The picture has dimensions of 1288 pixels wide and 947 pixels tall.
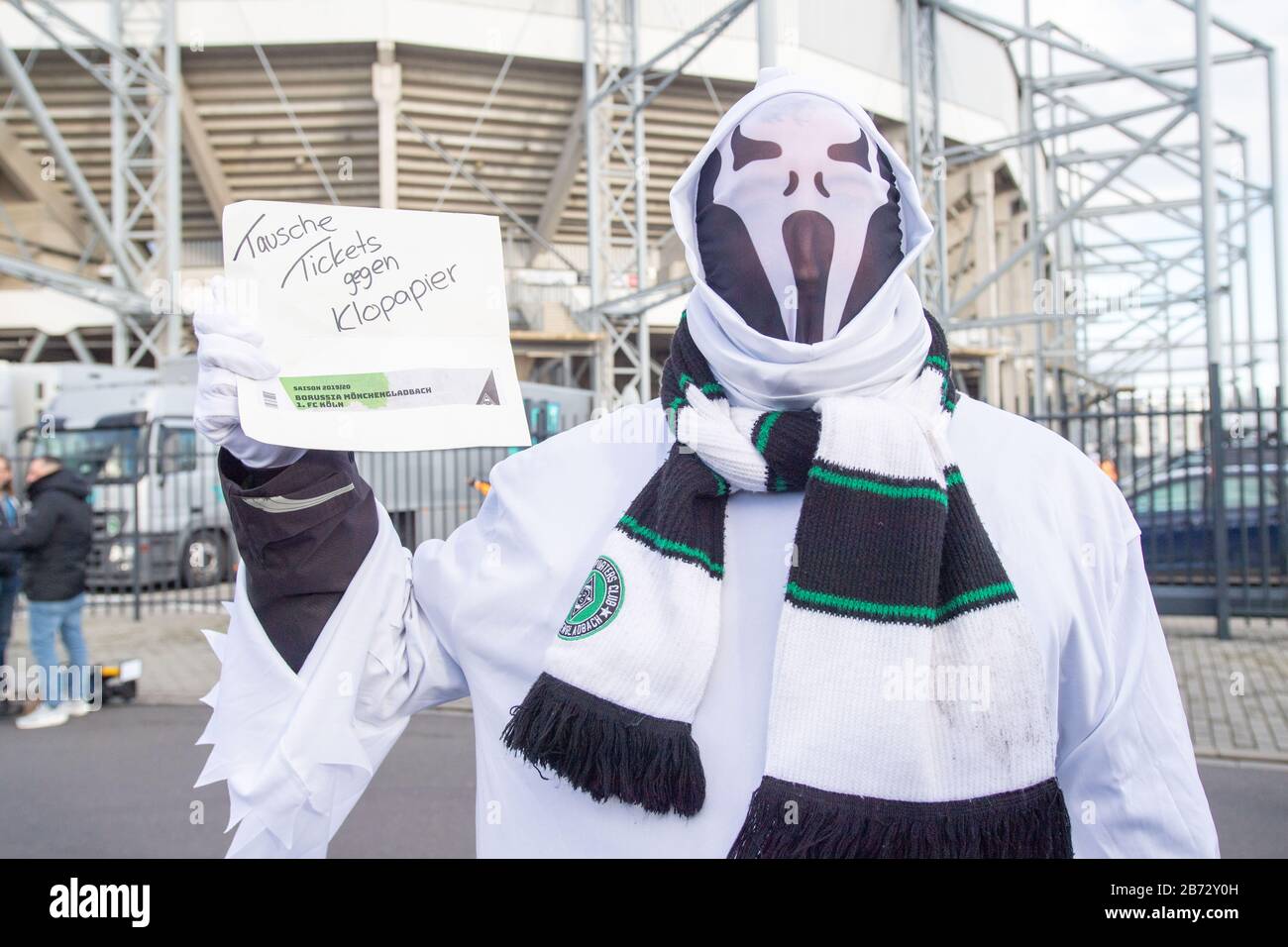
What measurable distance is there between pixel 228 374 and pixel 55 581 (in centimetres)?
681

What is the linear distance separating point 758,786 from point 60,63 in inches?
852

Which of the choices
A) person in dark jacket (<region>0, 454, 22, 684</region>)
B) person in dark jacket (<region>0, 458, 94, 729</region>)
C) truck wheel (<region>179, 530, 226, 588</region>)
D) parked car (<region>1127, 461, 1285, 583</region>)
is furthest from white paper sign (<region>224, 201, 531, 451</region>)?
truck wheel (<region>179, 530, 226, 588</region>)

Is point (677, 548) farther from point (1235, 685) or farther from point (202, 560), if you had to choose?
point (202, 560)

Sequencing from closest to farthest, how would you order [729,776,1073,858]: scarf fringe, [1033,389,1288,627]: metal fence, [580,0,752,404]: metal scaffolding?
1. [729,776,1073,858]: scarf fringe
2. [1033,389,1288,627]: metal fence
3. [580,0,752,404]: metal scaffolding

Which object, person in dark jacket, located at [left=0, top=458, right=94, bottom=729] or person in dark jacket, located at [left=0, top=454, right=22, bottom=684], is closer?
person in dark jacket, located at [left=0, top=458, right=94, bottom=729]

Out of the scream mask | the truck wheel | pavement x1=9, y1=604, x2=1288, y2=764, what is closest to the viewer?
the scream mask

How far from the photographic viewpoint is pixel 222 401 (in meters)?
1.56

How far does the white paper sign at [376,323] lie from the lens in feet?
5.31

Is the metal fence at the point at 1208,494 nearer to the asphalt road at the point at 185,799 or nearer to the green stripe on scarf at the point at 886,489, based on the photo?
the asphalt road at the point at 185,799

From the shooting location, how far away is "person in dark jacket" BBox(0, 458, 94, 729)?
7.26 m

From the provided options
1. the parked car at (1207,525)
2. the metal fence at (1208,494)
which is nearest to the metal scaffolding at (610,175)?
the metal fence at (1208,494)

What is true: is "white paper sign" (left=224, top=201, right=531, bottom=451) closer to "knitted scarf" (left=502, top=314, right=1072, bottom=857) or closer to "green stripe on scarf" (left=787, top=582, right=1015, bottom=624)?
"knitted scarf" (left=502, top=314, right=1072, bottom=857)

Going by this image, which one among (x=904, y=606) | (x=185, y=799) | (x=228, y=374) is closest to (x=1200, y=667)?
(x=185, y=799)
